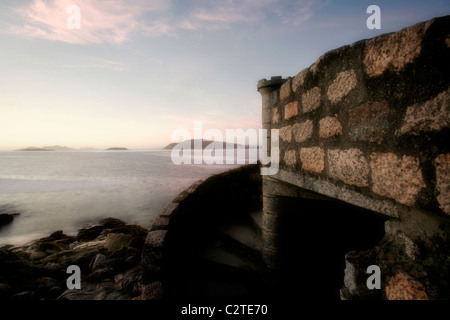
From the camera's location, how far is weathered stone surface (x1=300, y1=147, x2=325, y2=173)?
1.62 metres

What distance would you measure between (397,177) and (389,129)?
9.2 inches

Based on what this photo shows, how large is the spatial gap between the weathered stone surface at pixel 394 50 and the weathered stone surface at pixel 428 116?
207mm

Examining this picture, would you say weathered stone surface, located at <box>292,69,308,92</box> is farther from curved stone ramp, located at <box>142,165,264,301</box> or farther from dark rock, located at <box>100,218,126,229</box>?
dark rock, located at <box>100,218,126,229</box>

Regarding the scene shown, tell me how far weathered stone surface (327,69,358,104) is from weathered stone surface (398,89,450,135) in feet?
1.35

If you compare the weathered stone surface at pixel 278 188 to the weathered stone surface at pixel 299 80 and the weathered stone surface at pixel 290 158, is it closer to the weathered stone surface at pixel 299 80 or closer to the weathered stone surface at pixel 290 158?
the weathered stone surface at pixel 290 158

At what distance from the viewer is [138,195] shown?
14586mm

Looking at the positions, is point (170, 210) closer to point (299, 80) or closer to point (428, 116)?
point (299, 80)

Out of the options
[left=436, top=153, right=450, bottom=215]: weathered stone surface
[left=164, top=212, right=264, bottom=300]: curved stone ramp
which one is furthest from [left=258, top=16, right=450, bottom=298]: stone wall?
[left=164, top=212, right=264, bottom=300]: curved stone ramp

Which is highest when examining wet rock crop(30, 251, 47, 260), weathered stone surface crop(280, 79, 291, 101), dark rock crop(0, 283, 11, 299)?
weathered stone surface crop(280, 79, 291, 101)

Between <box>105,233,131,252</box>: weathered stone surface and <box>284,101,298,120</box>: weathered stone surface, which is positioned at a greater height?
<box>284,101,298,120</box>: weathered stone surface

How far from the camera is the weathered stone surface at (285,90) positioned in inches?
84.0

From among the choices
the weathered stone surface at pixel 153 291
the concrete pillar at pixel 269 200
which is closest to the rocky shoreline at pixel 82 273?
the weathered stone surface at pixel 153 291
